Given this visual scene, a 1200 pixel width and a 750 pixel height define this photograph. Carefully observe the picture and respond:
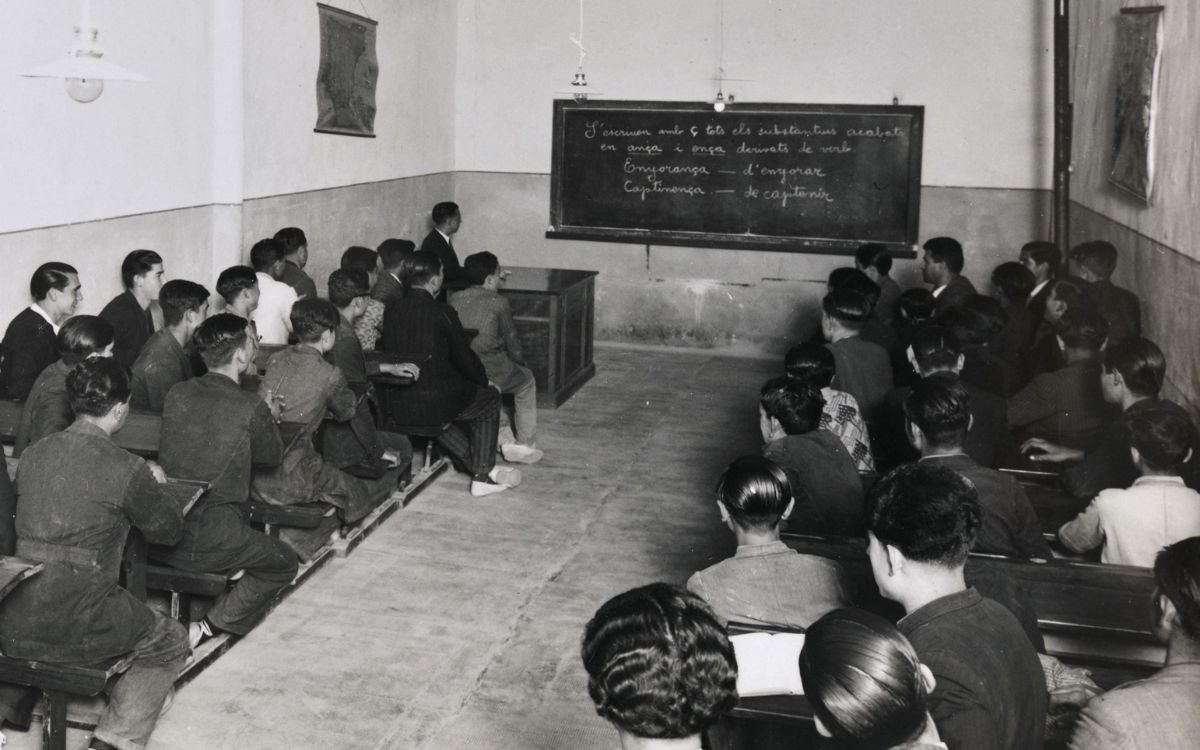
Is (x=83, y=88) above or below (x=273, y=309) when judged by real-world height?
above

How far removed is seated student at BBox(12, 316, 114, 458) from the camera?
13.2 feet

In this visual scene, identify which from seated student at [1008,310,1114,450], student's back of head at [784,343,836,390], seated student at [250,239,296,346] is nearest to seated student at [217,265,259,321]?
seated student at [250,239,296,346]

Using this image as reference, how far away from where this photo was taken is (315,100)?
7480mm

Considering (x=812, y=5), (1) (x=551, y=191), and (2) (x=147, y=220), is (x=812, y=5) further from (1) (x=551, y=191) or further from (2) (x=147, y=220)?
(2) (x=147, y=220)

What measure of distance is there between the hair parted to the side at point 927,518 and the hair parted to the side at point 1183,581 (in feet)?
1.17

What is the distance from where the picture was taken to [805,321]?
30.9 ft

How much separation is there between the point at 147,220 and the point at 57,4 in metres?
1.18

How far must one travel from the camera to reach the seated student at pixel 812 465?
3.72 metres

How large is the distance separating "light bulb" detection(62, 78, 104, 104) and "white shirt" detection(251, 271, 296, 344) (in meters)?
1.27

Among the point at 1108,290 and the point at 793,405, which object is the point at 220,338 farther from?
the point at 1108,290

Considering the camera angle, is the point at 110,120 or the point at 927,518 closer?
the point at 927,518

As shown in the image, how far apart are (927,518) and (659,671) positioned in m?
0.86

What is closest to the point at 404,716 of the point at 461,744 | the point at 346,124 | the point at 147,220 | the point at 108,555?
the point at 461,744

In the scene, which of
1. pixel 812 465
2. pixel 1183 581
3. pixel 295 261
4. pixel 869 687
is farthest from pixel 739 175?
pixel 869 687
